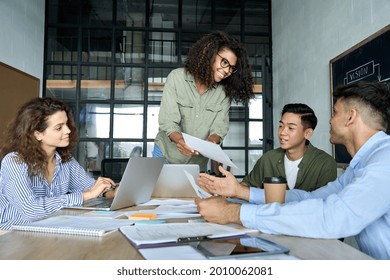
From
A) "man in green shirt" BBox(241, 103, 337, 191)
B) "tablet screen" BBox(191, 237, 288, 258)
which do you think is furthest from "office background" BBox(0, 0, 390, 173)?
"tablet screen" BBox(191, 237, 288, 258)

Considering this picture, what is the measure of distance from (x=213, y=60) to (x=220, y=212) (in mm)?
1178

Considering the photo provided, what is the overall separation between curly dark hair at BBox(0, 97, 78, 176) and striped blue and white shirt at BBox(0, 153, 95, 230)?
0.06 metres

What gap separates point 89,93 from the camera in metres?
4.32

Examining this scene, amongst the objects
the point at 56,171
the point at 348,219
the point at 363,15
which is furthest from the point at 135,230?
the point at 363,15

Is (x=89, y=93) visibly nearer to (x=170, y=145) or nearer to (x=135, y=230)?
(x=170, y=145)

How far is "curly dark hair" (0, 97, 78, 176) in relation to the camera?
4.92 feet

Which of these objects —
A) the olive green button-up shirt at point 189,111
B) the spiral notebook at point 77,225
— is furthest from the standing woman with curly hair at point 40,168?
the olive green button-up shirt at point 189,111

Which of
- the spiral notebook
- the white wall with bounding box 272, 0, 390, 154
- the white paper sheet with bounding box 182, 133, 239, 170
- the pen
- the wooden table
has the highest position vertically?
the white wall with bounding box 272, 0, 390, 154

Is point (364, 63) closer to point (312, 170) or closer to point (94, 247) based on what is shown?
point (312, 170)

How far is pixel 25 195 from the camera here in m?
1.33

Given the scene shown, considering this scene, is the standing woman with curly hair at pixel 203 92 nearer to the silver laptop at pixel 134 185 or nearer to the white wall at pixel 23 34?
the silver laptop at pixel 134 185

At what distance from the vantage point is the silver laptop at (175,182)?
5.18ft

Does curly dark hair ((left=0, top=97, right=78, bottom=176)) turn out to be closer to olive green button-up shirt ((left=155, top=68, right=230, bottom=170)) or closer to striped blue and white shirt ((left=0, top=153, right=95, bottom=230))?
striped blue and white shirt ((left=0, top=153, right=95, bottom=230))


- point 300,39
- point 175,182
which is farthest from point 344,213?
point 300,39
